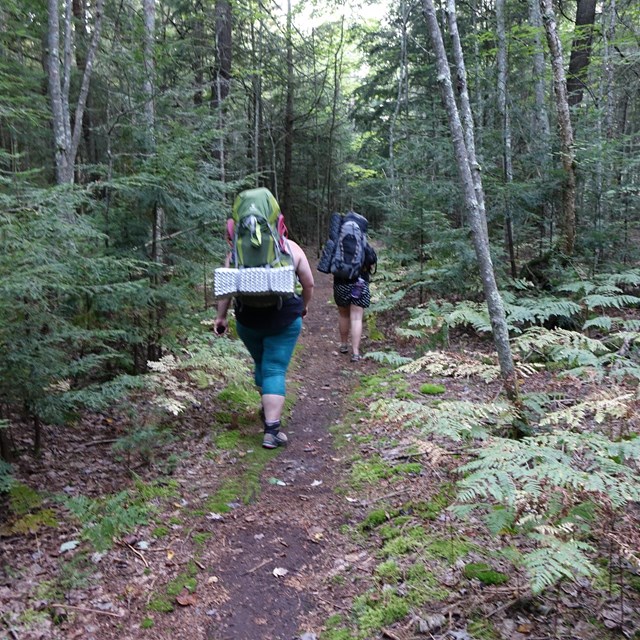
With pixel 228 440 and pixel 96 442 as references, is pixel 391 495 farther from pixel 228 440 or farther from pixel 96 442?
pixel 96 442

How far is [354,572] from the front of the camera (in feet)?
10.5

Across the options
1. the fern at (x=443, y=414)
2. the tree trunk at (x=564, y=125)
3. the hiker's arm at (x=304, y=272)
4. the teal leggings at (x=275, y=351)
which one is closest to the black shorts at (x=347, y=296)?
the hiker's arm at (x=304, y=272)

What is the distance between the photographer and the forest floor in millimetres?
2641

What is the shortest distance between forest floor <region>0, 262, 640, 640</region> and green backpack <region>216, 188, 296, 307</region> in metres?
1.70

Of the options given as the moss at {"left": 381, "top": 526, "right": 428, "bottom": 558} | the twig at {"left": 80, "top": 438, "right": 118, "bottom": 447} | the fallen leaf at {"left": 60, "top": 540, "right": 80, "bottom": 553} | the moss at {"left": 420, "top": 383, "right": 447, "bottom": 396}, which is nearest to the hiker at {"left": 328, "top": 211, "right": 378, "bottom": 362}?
the moss at {"left": 420, "top": 383, "right": 447, "bottom": 396}

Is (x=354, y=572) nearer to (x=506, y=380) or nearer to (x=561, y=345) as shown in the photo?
(x=506, y=380)

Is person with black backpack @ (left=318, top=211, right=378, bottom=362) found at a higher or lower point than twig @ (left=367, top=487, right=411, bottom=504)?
higher

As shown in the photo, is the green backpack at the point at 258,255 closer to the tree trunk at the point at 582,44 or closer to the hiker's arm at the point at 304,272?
the hiker's arm at the point at 304,272

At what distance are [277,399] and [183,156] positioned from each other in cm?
337

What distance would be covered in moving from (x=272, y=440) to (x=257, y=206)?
236cm

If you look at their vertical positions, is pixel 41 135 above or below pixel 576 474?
above

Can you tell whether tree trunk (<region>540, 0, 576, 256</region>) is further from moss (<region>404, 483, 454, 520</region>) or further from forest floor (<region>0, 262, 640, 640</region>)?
moss (<region>404, 483, 454, 520</region>)

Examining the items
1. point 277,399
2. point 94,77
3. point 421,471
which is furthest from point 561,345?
point 94,77

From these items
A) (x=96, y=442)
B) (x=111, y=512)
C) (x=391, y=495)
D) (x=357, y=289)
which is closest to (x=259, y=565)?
(x=391, y=495)
